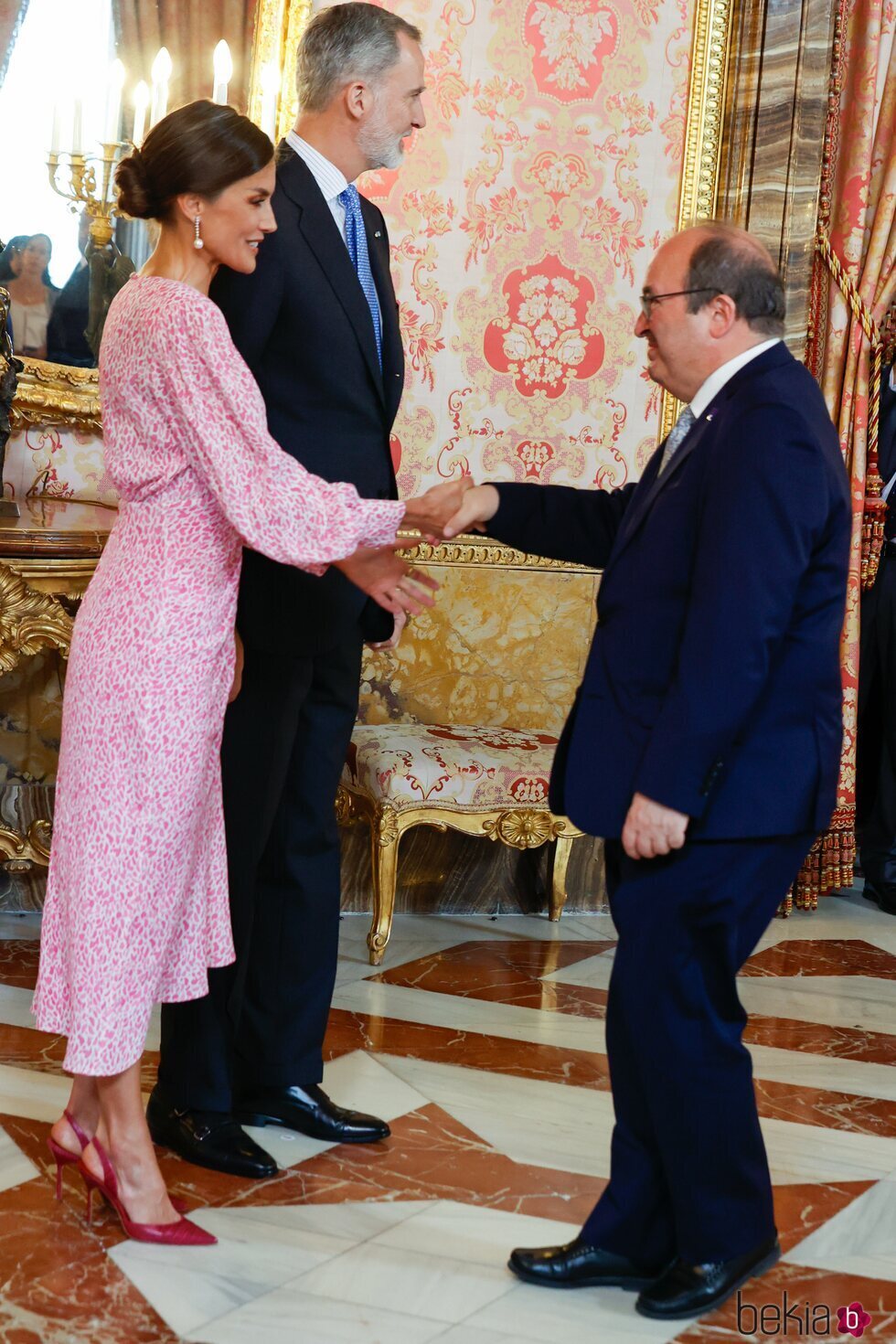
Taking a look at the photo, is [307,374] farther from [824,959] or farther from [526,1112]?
[824,959]

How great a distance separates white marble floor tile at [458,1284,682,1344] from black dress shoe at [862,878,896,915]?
2.74 metres

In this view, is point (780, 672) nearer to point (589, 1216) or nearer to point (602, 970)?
point (589, 1216)

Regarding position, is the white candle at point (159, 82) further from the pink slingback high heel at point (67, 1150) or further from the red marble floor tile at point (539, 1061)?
the pink slingback high heel at point (67, 1150)

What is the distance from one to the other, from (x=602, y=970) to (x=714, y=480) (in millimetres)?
2094

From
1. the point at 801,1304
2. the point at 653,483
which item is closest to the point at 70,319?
the point at 653,483

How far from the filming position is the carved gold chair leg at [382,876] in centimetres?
366

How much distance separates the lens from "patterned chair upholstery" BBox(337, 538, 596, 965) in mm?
3816

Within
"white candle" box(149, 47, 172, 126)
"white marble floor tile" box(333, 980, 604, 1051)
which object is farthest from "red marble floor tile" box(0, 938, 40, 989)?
"white candle" box(149, 47, 172, 126)

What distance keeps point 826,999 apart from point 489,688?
1.30m

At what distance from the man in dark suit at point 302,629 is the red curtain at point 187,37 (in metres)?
1.40

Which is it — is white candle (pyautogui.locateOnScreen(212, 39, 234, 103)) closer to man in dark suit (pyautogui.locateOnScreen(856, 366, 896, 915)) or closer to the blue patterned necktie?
the blue patterned necktie

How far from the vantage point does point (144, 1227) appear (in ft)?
7.16

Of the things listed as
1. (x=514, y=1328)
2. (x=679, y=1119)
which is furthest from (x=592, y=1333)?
(x=679, y=1119)

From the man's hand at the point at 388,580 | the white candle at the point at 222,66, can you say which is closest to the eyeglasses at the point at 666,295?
the man's hand at the point at 388,580
